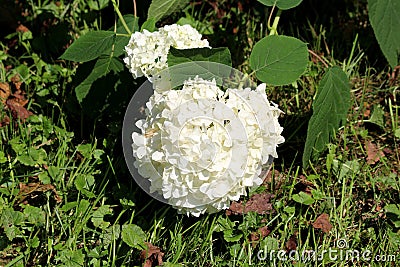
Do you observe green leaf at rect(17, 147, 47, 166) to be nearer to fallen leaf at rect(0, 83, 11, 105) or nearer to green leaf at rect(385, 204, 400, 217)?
fallen leaf at rect(0, 83, 11, 105)

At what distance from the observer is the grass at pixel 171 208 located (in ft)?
6.06

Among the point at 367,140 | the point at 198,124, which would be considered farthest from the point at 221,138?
the point at 367,140

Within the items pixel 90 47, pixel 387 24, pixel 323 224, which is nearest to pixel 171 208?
pixel 323 224

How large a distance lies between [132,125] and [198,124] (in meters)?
0.44

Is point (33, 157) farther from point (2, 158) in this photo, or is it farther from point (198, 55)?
point (198, 55)

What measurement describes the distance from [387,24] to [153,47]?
87 cm

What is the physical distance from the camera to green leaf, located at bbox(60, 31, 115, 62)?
2.01 m

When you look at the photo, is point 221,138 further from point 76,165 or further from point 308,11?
point 308,11

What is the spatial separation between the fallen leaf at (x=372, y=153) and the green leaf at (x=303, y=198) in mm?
331

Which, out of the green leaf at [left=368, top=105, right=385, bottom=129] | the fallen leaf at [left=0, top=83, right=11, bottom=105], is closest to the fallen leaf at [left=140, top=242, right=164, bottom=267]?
the fallen leaf at [left=0, top=83, right=11, bottom=105]

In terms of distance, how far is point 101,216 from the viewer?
1909mm

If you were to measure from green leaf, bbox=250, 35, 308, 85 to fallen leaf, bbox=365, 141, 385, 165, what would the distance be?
496mm

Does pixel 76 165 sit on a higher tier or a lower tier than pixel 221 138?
lower

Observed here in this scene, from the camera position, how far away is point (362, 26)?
8.79 ft
